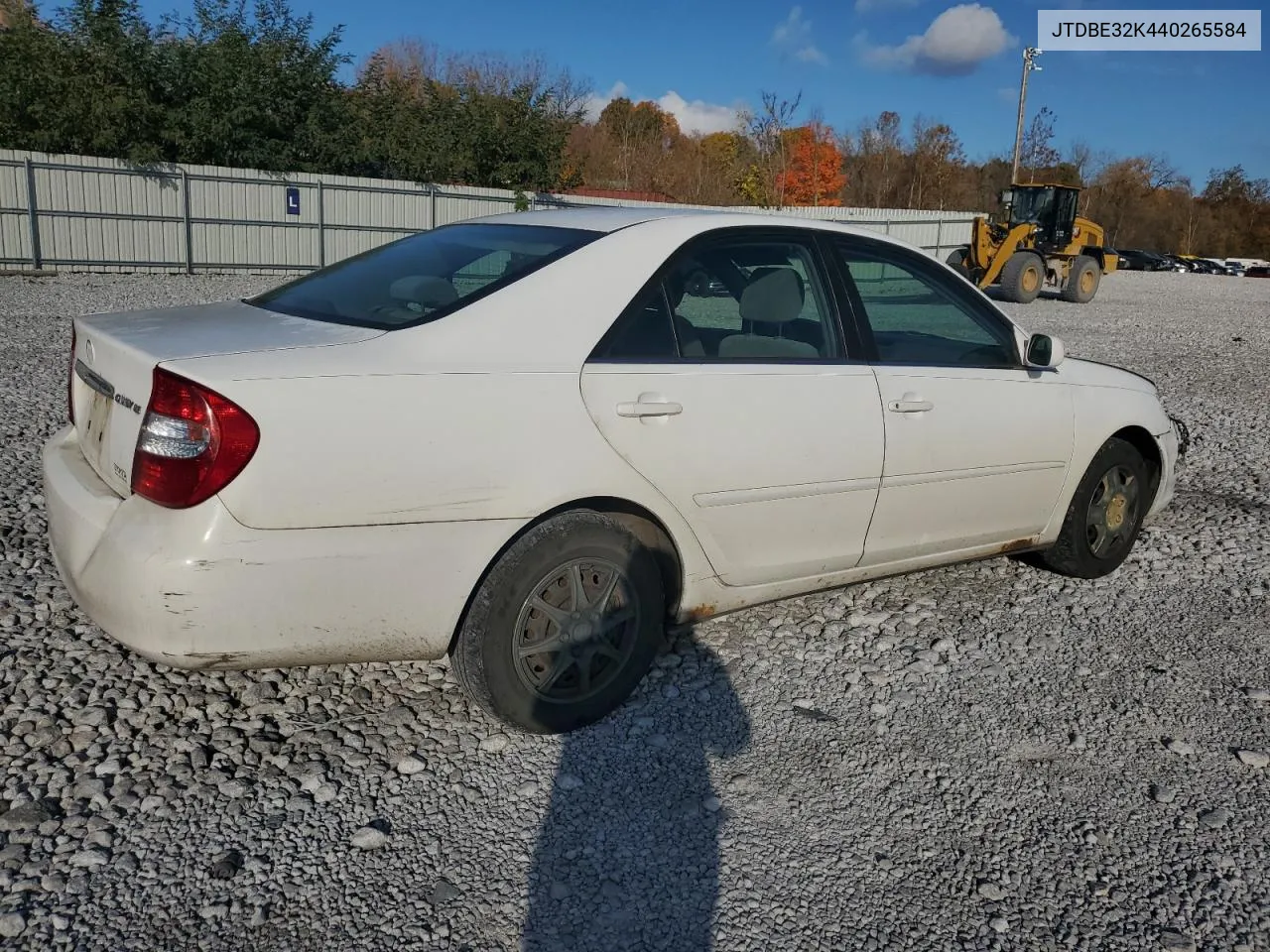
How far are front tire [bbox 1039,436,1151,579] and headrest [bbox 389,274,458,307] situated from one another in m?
2.89

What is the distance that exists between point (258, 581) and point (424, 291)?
107 centimetres

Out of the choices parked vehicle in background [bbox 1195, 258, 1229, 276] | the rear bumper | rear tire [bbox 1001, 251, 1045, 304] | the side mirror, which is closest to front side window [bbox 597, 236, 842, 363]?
the rear bumper

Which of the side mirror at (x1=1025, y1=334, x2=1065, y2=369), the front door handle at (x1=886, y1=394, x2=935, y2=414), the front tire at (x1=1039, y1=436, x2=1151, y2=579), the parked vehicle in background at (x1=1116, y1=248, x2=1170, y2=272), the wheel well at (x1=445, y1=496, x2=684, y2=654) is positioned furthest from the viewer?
the parked vehicle in background at (x1=1116, y1=248, x2=1170, y2=272)

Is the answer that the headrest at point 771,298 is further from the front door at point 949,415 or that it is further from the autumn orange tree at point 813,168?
the autumn orange tree at point 813,168

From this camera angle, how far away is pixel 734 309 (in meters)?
3.64

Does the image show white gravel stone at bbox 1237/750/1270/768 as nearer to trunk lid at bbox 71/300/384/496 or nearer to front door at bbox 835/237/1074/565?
front door at bbox 835/237/1074/565

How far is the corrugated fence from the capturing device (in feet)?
64.8

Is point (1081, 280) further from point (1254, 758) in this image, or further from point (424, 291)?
point (424, 291)

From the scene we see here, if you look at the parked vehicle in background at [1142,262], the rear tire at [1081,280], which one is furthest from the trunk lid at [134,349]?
the parked vehicle in background at [1142,262]

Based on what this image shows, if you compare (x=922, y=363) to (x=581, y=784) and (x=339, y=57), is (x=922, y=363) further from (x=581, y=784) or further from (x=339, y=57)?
(x=339, y=57)

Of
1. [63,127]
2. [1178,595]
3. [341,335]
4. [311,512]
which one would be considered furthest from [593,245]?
[63,127]

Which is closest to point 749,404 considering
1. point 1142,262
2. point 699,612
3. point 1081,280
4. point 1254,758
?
point 699,612

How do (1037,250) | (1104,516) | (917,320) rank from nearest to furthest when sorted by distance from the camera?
(917,320) → (1104,516) → (1037,250)

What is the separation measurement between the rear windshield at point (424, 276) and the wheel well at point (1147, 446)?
277cm
